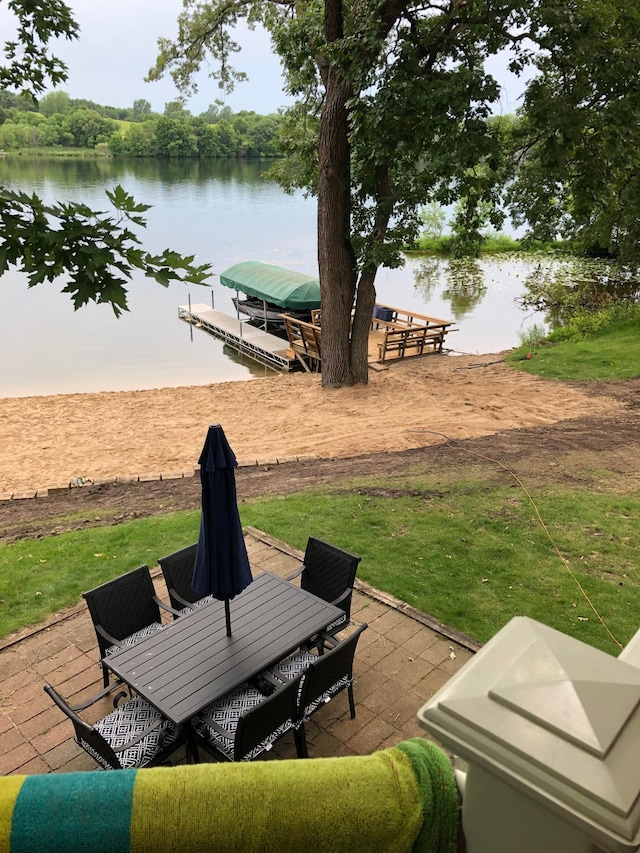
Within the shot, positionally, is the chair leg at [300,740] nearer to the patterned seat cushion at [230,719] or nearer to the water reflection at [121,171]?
the patterned seat cushion at [230,719]

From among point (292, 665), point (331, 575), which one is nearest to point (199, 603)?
point (292, 665)

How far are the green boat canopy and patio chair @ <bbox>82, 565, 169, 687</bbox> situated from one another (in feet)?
54.3

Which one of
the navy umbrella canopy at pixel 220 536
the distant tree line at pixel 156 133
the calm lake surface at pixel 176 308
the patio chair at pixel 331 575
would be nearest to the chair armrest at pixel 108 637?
the navy umbrella canopy at pixel 220 536

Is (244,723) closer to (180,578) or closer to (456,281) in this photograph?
(180,578)

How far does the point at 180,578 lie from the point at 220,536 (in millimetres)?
1334

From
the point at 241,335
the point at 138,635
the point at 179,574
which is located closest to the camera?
the point at 138,635

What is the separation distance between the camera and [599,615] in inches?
212

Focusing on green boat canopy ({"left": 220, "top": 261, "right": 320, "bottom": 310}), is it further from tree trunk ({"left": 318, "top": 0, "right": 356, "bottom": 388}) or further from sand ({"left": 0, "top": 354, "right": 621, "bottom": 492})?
tree trunk ({"left": 318, "top": 0, "right": 356, "bottom": 388})

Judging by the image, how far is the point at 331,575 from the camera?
5.08 metres

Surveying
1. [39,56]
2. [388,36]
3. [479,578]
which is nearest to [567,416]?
[479,578]

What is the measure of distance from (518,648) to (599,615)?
5.19 m

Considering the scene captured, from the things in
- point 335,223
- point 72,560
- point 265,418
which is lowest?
point 265,418

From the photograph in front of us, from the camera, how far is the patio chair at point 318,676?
3.78 metres

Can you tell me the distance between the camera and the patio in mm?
4051
